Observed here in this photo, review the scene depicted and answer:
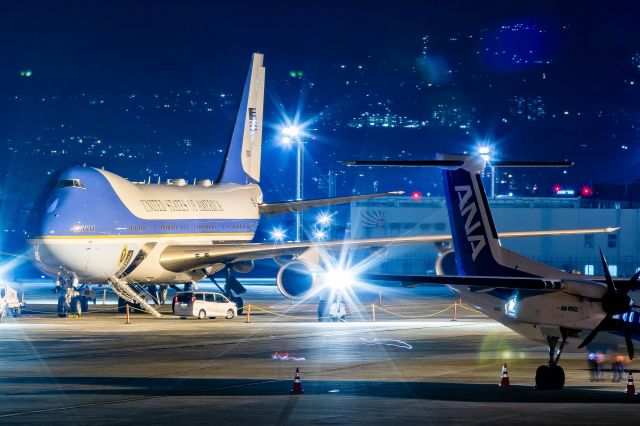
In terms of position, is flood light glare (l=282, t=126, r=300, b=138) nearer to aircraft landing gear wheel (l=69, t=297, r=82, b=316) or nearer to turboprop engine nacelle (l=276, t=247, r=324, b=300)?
aircraft landing gear wheel (l=69, t=297, r=82, b=316)

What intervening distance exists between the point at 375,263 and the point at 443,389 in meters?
68.2

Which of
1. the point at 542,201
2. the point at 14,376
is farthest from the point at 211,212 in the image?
the point at 542,201

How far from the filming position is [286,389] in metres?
29.8

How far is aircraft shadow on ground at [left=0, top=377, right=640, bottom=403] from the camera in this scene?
28.1 m

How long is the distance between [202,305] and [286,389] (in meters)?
25.7

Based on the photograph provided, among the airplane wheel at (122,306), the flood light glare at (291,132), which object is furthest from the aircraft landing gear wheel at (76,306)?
the flood light glare at (291,132)

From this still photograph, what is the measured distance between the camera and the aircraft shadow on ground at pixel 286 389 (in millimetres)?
28109

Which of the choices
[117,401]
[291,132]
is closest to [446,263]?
[117,401]

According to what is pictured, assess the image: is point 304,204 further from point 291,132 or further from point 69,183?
point 291,132

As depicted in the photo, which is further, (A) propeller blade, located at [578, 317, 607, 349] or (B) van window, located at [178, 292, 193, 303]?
(B) van window, located at [178, 292, 193, 303]

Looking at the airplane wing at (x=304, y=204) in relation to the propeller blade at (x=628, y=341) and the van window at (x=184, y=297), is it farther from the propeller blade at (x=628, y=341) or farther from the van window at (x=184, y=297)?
the propeller blade at (x=628, y=341)

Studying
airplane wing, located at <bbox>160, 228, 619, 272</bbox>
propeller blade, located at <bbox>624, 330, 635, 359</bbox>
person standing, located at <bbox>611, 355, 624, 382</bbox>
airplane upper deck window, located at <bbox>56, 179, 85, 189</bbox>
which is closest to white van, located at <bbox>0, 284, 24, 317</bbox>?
→ airplane upper deck window, located at <bbox>56, 179, 85, 189</bbox>

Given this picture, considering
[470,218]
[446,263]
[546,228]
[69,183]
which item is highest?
[546,228]

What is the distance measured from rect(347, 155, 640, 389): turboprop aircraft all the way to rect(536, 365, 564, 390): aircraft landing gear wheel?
0.02 m
